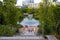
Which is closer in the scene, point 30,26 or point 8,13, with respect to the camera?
point 8,13

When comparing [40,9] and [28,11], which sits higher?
[40,9]

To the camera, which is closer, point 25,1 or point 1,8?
point 1,8

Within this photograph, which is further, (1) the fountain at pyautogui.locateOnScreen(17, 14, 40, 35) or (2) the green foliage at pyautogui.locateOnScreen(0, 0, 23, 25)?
(1) the fountain at pyautogui.locateOnScreen(17, 14, 40, 35)

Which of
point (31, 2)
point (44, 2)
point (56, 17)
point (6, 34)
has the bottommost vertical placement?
point (31, 2)

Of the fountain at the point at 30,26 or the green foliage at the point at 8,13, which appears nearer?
the green foliage at the point at 8,13

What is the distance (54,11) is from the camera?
1065cm

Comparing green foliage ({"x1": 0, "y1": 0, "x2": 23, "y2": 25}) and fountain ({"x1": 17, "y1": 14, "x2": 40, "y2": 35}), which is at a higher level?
green foliage ({"x1": 0, "y1": 0, "x2": 23, "y2": 25})

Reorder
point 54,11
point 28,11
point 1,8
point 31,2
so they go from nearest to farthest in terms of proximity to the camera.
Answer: point 54,11 → point 1,8 → point 28,11 → point 31,2

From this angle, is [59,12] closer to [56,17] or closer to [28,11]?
[56,17]

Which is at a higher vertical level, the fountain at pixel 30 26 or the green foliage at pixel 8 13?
the green foliage at pixel 8 13

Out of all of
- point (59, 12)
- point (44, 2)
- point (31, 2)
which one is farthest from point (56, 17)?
point (31, 2)

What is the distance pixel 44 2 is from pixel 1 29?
2.74 m

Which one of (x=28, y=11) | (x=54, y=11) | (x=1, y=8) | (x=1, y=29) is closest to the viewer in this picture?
(x=1, y=29)

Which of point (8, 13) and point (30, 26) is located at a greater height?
point (8, 13)
